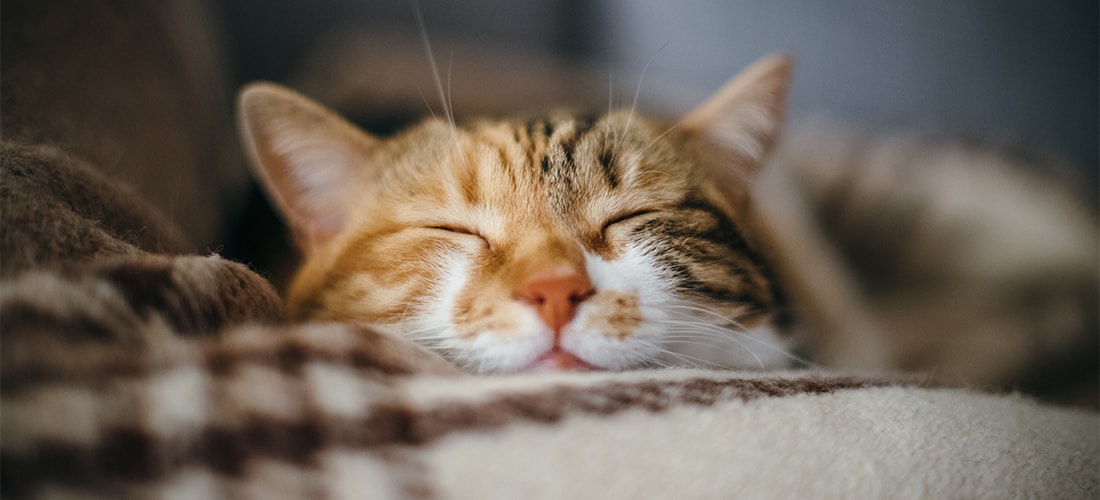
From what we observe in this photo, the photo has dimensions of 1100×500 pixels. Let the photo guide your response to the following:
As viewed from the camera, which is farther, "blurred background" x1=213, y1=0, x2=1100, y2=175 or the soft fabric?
"blurred background" x1=213, y1=0, x2=1100, y2=175

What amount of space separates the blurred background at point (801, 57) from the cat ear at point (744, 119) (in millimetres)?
634

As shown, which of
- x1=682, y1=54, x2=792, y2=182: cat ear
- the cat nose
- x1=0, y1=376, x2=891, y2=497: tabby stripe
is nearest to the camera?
x1=0, y1=376, x2=891, y2=497: tabby stripe

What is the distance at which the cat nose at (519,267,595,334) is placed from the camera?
63 centimetres

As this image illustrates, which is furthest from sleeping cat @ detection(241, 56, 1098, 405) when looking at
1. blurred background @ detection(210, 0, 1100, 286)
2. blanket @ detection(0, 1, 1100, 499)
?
blurred background @ detection(210, 0, 1100, 286)

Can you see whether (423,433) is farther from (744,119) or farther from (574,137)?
(744,119)

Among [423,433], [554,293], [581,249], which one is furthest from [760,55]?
[423,433]

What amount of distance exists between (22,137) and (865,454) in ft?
2.98

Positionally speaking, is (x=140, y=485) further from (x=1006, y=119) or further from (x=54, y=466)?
(x=1006, y=119)

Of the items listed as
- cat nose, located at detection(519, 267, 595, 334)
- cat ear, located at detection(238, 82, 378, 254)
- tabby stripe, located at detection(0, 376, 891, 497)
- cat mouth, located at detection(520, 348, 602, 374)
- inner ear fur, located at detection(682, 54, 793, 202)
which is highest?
inner ear fur, located at detection(682, 54, 793, 202)

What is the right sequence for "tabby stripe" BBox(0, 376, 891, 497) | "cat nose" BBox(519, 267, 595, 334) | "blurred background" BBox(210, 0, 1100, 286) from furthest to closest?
"blurred background" BBox(210, 0, 1100, 286) < "cat nose" BBox(519, 267, 595, 334) < "tabby stripe" BBox(0, 376, 891, 497)

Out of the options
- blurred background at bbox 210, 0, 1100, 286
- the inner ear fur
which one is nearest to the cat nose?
the inner ear fur

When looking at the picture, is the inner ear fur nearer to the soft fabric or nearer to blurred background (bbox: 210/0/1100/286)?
the soft fabric

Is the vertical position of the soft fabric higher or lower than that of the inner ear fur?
lower

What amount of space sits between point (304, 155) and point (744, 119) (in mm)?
689
